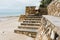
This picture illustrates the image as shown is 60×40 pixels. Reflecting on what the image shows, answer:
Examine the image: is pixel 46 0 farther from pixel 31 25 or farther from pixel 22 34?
pixel 22 34

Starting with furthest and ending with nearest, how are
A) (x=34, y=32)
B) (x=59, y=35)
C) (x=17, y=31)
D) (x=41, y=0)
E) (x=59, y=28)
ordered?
(x=41, y=0) < (x=17, y=31) < (x=34, y=32) < (x=59, y=28) < (x=59, y=35)

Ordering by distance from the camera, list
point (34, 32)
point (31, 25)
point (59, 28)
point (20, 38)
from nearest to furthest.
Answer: point (59, 28) → point (20, 38) → point (34, 32) → point (31, 25)

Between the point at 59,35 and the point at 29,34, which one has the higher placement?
the point at 59,35

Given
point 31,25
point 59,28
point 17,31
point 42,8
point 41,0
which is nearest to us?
point 59,28

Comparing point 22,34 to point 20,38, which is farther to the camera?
point 22,34

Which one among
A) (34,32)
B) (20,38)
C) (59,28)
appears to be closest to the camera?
(59,28)

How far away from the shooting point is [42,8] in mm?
10125

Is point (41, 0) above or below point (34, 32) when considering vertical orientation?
above

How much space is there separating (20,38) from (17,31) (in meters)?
0.95

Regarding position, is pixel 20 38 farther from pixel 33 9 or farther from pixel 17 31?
pixel 33 9

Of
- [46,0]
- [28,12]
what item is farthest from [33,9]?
[46,0]

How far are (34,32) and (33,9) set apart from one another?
17.5 feet

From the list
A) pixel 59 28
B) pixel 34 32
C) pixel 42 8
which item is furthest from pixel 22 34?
pixel 42 8

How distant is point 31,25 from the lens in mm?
6508
